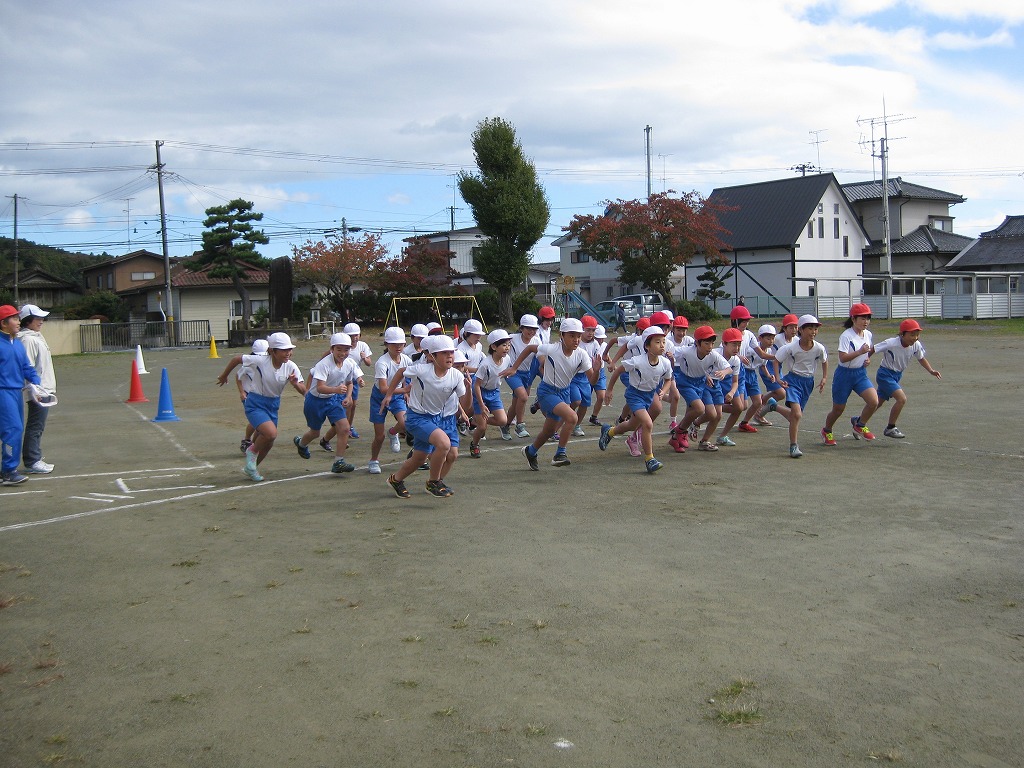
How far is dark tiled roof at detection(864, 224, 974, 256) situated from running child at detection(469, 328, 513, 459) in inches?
2156

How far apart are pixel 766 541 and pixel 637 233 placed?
4233 centimetres

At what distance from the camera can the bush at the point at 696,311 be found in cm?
4688

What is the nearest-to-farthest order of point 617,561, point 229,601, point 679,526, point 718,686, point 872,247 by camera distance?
1. point 718,686
2. point 229,601
3. point 617,561
4. point 679,526
5. point 872,247

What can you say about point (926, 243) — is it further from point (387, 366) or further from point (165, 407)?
point (387, 366)

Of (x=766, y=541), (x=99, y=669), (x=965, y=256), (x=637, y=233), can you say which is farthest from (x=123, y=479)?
(x=965, y=256)

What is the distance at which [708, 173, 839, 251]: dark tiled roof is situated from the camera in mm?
55625

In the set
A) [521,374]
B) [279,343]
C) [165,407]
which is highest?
[279,343]

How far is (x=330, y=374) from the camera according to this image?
436 inches

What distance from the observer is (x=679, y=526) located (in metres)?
8.11

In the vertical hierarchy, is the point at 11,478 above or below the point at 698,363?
below

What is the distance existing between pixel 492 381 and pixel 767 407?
15.2 feet

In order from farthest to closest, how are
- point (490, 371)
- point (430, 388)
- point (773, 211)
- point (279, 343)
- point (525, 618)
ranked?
point (773, 211), point (490, 371), point (279, 343), point (430, 388), point (525, 618)

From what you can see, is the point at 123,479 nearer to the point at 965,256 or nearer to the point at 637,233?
the point at 637,233

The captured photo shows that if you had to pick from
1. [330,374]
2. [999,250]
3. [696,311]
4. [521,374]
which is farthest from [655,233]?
[330,374]
